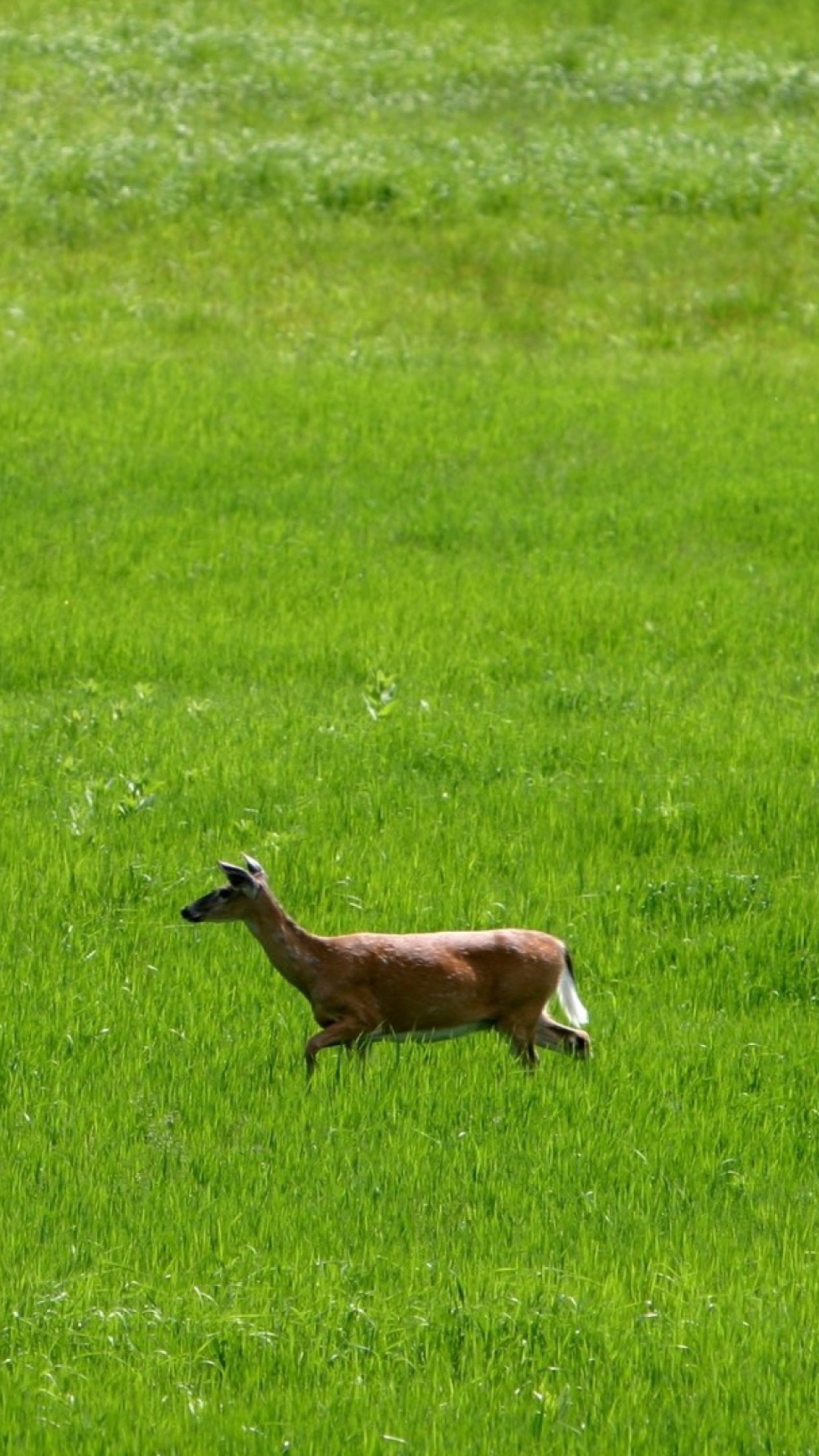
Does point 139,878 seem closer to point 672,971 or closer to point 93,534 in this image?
point 672,971

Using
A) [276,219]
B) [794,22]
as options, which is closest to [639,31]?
[794,22]

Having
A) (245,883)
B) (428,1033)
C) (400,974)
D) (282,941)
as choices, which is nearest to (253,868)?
(245,883)

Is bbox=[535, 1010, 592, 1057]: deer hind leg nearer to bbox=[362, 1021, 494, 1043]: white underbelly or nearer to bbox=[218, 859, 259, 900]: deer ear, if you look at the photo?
bbox=[362, 1021, 494, 1043]: white underbelly

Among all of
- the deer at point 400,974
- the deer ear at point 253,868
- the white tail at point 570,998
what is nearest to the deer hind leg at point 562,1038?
the white tail at point 570,998

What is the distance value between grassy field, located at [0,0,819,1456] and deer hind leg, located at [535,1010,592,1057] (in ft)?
0.28

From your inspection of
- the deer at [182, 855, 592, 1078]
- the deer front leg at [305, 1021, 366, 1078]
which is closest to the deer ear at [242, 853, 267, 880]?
the deer at [182, 855, 592, 1078]

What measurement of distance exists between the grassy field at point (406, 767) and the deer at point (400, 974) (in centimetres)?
19

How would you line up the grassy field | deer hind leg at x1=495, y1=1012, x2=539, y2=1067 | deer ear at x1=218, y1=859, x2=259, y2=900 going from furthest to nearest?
1. deer hind leg at x1=495, y1=1012, x2=539, y2=1067
2. deer ear at x1=218, y1=859, x2=259, y2=900
3. the grassy field

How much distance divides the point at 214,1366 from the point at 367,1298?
530 millimetres

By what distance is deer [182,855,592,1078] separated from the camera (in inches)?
315

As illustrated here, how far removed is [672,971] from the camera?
371 inches

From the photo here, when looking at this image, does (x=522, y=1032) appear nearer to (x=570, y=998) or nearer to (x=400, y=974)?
(x=570, y=998)

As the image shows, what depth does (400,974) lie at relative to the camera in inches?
314

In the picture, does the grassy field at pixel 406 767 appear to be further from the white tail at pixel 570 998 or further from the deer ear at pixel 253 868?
the deer ear at pixel 253 868
